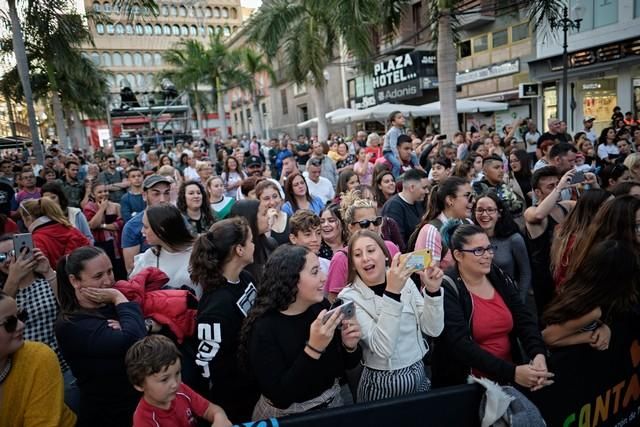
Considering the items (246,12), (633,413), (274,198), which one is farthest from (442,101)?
(246,12)

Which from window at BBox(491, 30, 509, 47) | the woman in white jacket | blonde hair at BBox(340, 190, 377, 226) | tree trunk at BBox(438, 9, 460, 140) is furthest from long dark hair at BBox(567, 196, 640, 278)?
window at BBox(491, 30, 509, 47)

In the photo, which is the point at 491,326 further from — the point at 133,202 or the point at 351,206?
the point at 133,202

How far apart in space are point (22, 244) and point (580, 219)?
4.14 metres

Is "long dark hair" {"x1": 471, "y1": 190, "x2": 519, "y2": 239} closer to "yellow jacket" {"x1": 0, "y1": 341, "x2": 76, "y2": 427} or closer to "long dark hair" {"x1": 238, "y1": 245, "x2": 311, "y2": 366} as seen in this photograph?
"long dark hair" {"x1": 238, "y1": 245, "x2": 311, "y2": 366}

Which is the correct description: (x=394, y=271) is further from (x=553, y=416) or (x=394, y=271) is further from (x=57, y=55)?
(x=57, y=55)

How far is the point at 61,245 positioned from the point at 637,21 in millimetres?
19055

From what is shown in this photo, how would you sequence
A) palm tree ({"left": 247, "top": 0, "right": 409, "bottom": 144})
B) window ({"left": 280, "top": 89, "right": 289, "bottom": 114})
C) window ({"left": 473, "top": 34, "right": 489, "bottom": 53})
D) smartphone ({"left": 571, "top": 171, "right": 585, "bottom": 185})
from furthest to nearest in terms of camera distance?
window ({"left": 280, "top": 89, "right": 289, "bottom": 114}), window ({"left": 473, "top": 34, "right": 489, "bottom": 53}), palm tree ({"left": 247, "top": 0, "right": 409, "bottom": 144}), smartphone ({"left": 571, "top": 171, "right": 585, "bottom": 185})

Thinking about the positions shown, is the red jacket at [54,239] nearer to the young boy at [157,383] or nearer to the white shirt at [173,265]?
the white shirt at [173,265]

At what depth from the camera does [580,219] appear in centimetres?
341

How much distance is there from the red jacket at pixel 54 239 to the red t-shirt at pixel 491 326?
3.61 metres

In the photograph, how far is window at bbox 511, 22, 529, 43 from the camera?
1935 cm

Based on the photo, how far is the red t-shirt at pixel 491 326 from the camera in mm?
2537

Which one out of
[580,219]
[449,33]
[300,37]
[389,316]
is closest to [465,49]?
[300,37]

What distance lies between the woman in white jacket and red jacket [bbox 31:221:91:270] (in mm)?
2940
